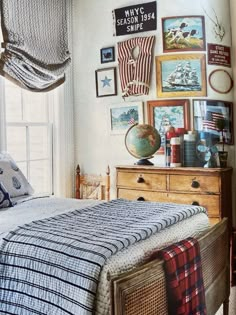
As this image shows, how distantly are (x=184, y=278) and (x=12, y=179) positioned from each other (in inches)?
64.4

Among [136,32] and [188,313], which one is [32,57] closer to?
[136,32]

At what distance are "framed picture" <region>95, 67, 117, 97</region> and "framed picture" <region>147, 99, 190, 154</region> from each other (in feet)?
1.57

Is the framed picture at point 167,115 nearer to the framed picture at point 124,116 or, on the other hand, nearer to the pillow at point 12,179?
the framed picture at point 124,116

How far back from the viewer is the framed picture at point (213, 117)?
3547mm

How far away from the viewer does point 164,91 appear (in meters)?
3.74

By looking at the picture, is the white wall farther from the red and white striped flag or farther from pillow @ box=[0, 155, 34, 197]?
pillow @ box=[0, 155, 34, 197]

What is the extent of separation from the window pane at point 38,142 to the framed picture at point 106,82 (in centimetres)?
74

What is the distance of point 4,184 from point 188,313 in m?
1.66

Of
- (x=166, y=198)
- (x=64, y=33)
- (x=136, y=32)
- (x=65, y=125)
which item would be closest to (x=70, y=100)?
(x=65, y=125)

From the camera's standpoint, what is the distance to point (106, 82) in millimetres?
4078

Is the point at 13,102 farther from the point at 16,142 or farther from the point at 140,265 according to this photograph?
the point at 140,265

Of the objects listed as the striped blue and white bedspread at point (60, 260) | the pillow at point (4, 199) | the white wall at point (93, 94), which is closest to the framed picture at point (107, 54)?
the white wall at point (93, 94)

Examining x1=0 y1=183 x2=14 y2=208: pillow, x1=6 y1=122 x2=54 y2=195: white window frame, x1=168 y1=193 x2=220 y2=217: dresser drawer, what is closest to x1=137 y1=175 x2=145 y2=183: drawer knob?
x1=168 y1=193 x2=220 y2=217: dresser drawer

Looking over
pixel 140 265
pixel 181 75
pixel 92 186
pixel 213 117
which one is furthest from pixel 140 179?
pixel 140 265
